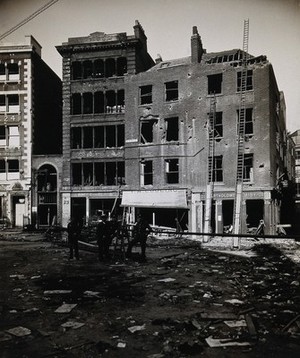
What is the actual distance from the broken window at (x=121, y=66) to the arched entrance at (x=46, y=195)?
35.1 feet

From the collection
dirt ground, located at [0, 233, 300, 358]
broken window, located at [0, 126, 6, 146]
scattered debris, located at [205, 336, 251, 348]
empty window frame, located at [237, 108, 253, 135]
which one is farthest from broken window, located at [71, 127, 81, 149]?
scattered debris, located at [205, 336, 251, 348]

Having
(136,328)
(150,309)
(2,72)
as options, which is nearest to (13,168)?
(2,72)

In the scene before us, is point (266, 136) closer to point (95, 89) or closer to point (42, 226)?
point (95, 89)

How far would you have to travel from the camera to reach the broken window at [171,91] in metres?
27.7

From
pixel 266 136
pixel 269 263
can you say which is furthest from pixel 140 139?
pixel 269 263

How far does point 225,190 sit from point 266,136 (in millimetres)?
4966

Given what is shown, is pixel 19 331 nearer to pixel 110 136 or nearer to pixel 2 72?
pixel 110 136

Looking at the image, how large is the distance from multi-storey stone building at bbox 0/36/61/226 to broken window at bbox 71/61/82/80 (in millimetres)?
4323

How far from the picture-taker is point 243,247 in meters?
18.3

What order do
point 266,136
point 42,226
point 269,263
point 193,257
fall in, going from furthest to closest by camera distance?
point 42,226 < point 266,136 < point 193,257 < point 269,263

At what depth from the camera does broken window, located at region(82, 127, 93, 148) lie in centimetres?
2998

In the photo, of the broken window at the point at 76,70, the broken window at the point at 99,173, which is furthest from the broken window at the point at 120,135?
the broken window at the point at 76,70

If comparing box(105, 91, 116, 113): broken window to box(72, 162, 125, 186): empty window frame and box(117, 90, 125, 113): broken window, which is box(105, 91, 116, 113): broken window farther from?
box(72, 162, 125, 186): empty window frame

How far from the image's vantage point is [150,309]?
288 inches
